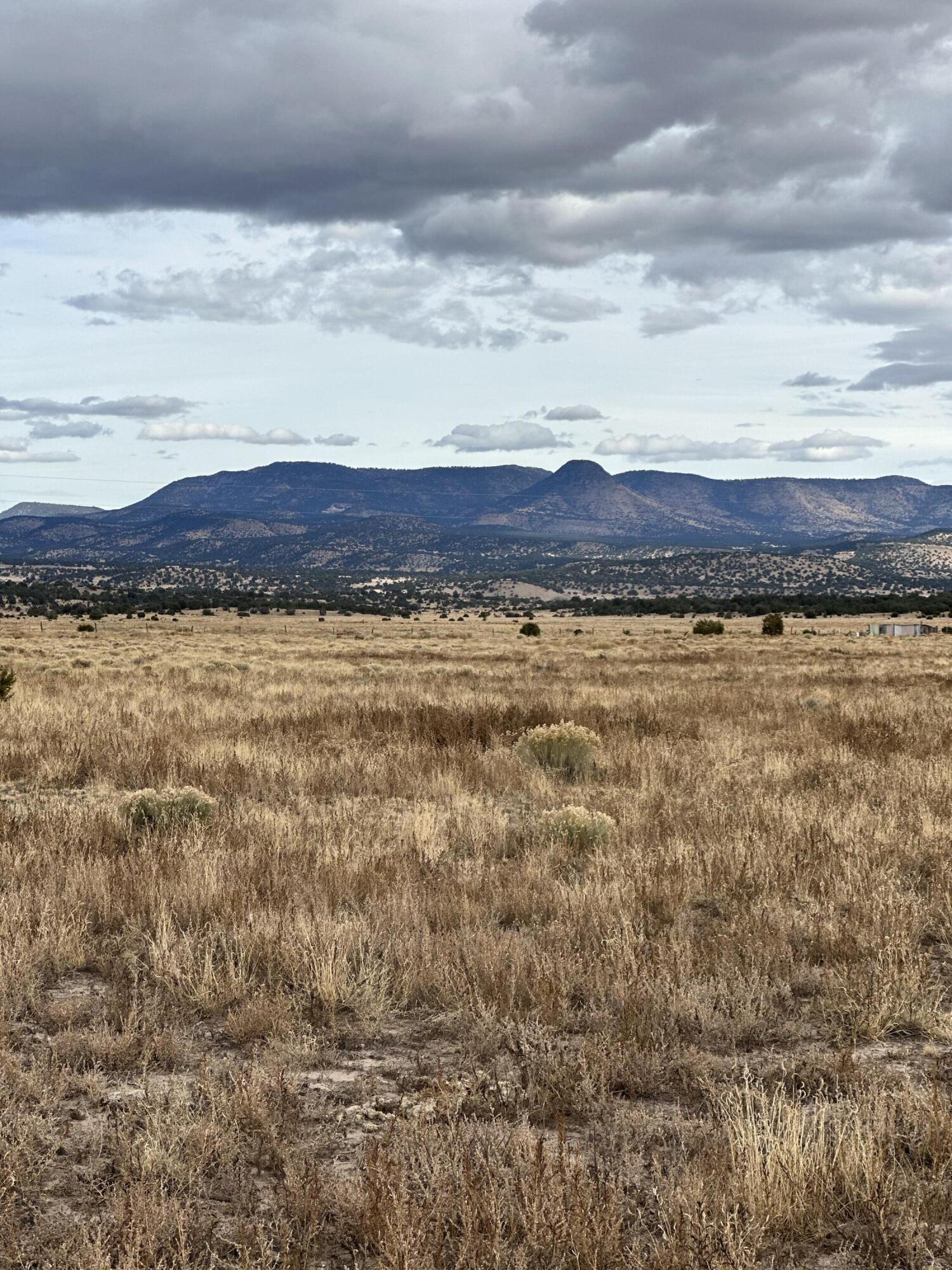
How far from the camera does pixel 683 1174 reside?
136 inches

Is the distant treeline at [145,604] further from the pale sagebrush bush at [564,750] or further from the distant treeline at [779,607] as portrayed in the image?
the pale sagebrush bush at [564,750]

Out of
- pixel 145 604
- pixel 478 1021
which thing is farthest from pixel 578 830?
pixel 145 604

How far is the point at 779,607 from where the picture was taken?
9762cm

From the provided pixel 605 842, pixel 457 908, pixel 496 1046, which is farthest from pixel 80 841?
pixel 496 1046

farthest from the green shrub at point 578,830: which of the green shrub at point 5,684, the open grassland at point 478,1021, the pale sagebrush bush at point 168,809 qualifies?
the green shrub at point 5,684

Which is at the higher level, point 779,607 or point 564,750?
point 564,750

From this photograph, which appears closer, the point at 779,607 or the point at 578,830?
the point at 578,830

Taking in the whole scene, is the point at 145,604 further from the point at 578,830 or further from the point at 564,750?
the point at 578,830

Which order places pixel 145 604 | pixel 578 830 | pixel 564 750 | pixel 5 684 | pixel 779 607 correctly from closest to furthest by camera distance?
pixel 578 830, pixel 564 750, pixel 5 684, pixel 779 607, pixel 145 604

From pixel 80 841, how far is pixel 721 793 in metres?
6.13

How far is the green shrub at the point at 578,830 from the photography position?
822 cm

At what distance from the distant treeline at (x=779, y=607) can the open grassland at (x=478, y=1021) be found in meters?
82.2

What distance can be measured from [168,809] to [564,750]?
200 inches

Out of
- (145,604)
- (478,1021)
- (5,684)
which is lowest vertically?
(145,604)
